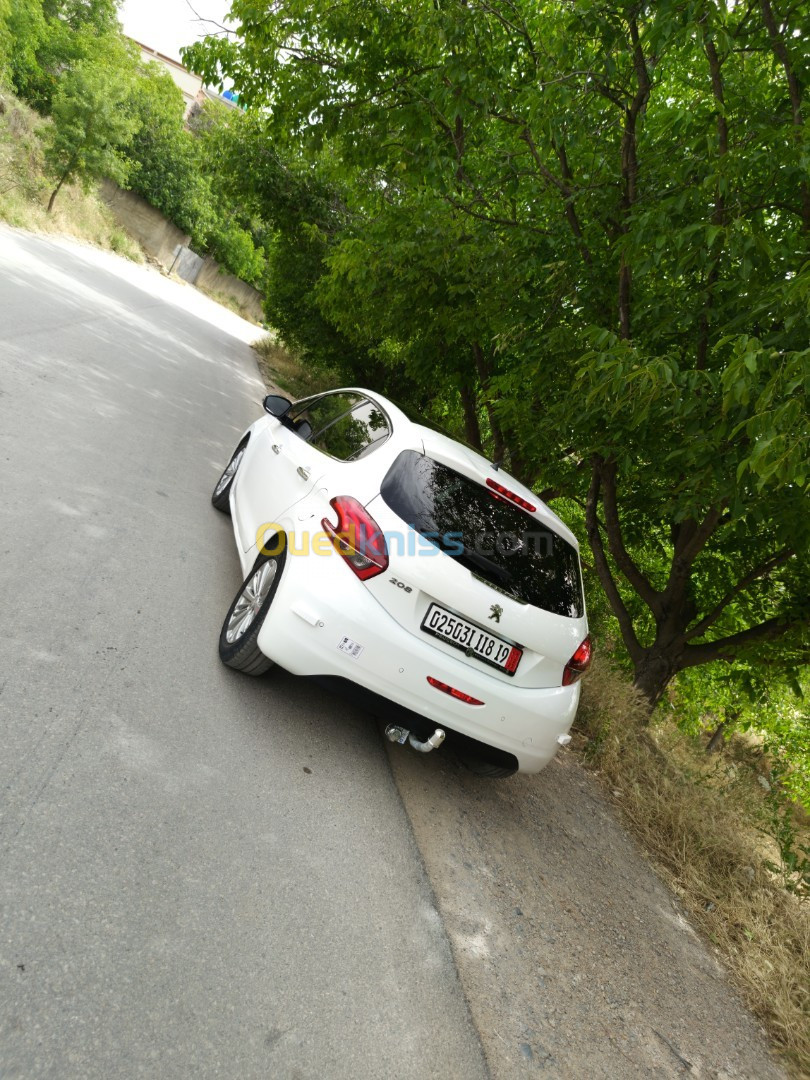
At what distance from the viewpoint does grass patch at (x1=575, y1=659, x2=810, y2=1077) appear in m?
3.08

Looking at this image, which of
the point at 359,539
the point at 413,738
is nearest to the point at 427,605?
the point at 359,539

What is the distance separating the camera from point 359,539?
341cm

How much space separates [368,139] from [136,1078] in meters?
7.57

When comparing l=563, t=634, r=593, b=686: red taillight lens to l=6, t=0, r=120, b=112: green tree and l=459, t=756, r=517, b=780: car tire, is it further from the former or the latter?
l=6, t=0, r=120, b=112: green tree

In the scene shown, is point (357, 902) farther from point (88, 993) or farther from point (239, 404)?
point (239, 404)

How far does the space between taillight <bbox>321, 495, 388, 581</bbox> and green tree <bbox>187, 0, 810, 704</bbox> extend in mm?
1634

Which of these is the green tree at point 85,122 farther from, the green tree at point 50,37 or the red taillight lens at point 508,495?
the red taillight lens at point 508,495

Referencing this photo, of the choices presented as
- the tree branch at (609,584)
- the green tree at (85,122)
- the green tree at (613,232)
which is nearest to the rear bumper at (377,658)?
the green tree at (613,232)

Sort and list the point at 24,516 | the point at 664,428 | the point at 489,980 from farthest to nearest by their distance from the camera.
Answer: the point at 664,428
the point at 24,516
the point at 489,980

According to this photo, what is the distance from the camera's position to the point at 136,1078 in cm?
175

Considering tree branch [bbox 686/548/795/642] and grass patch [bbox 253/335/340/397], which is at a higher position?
tree branch [bbox 686/548/795/642]

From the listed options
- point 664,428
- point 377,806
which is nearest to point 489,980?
point 377,806

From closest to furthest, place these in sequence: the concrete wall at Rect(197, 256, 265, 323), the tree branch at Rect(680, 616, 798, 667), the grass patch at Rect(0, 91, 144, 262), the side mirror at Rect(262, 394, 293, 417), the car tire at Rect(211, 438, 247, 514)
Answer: the side mirror at Rect(262, 394, 293, 417)
the car tire at Rect(211, 438, 247, 514)
the tree branch at Rect(680, 616, 798, 667)
the grass patch at Rect(0, 91, 144, 262)
the concrete wall at Rect(197, 256, 265, 323)

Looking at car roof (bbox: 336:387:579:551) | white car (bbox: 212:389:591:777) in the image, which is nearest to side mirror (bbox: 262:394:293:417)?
car roof (bbox: 336:387:579:551)
